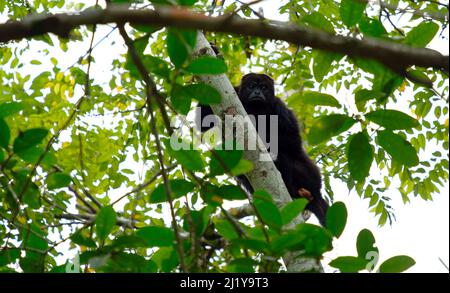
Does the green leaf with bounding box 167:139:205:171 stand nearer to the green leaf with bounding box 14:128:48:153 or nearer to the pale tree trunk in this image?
the green leaf with bounding box 14:128:48:153

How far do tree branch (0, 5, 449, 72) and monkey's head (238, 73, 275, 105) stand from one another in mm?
5451

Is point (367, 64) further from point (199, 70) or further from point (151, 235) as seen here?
point (151, 235)

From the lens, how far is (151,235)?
223cm

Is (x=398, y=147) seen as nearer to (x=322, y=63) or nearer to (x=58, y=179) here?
(x=322, y=63)

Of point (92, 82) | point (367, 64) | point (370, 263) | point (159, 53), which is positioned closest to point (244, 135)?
point (367, 64)

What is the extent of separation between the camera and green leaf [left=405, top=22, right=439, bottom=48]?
2318 mm

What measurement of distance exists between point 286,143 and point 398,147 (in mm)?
4285

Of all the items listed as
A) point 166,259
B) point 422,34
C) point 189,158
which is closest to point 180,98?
point 189,158

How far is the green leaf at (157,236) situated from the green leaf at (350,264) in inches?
23.5

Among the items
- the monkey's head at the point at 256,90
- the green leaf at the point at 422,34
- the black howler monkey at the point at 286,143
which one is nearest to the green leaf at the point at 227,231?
the green leaf at the point at 422,34

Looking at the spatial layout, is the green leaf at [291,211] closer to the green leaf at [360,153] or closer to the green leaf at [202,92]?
the green leaf at [360,153]

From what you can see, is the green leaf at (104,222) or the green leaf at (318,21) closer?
the green leaf at (104,222)

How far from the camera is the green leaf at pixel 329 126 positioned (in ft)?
7.39
